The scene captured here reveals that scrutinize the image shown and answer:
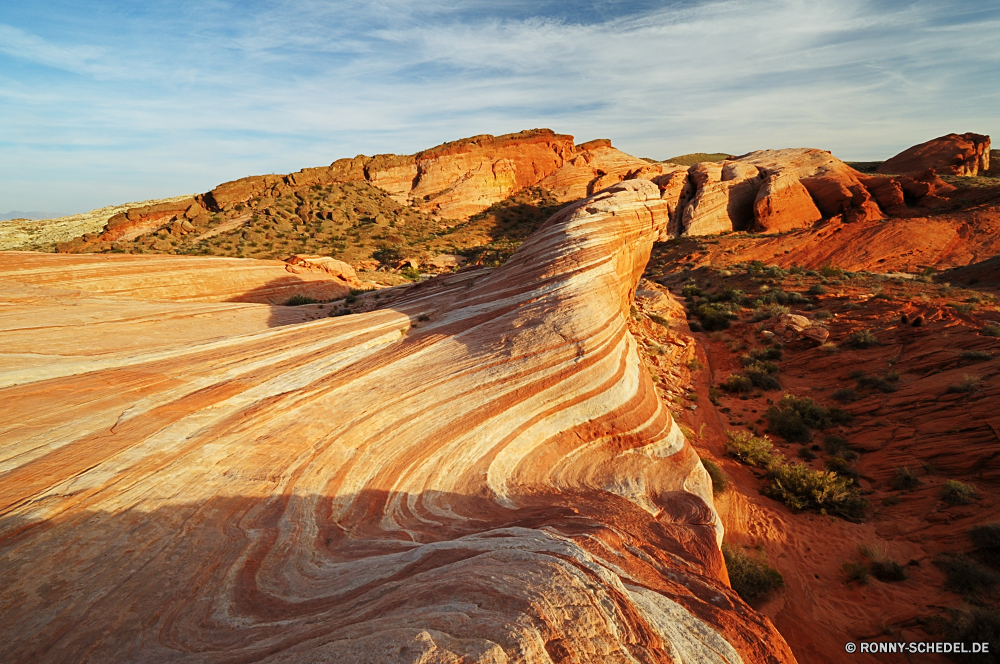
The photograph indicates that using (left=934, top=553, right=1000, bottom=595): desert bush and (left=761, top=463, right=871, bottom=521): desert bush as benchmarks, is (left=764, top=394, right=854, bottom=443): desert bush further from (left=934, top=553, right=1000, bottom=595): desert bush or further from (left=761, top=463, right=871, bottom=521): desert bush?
(left=934, top=553, right=1000, bottom=595): desert bush

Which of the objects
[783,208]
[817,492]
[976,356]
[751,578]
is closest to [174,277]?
[751,578]

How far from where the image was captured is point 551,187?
62938 mm

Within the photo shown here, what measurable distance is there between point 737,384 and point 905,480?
5.36 meters

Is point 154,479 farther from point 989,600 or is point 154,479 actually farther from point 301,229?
point 301,229

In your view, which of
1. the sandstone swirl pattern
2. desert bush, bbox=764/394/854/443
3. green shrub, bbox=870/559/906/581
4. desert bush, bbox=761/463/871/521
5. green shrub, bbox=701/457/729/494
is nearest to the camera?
the sandstone swirl pattern

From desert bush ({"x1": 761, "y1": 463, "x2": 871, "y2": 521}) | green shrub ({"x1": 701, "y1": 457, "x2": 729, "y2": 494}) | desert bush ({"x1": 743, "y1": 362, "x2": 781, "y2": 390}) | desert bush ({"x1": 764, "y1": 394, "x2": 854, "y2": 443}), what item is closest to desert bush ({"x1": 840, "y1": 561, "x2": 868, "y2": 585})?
desert bush ({"x1": 761, "y1": 463, "x2": 871, "y2": 521})

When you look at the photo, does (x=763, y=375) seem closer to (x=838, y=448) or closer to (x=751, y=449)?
(x=838, y=448)

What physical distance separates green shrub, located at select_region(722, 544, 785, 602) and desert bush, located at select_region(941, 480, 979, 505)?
407cm

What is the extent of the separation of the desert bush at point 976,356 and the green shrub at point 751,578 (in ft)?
32.4

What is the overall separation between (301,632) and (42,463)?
401 centimetres

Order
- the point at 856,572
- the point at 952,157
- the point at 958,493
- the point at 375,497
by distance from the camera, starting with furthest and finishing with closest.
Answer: the point at 952,157, the point at 958,493, the point at 856,572, the point at 375,497

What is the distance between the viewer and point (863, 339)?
14.4 m

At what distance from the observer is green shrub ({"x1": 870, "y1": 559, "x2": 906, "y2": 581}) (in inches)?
263

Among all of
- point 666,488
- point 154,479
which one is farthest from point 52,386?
point 666,488
